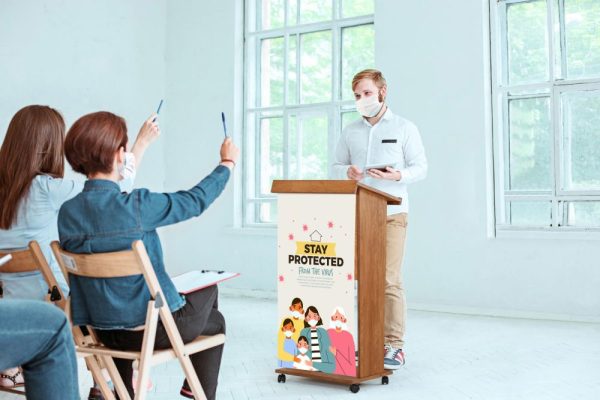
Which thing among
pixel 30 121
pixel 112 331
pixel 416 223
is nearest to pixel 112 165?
pixel 112 331

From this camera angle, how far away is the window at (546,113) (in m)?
5.32

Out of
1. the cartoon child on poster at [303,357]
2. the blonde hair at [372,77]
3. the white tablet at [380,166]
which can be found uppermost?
the blonde hair at [372,77]

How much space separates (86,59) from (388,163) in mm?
4246

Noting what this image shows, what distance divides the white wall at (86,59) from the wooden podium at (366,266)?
3.84 m

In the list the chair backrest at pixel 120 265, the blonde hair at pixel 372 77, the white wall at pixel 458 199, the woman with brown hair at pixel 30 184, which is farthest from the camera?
the white wall at pixel 458 199

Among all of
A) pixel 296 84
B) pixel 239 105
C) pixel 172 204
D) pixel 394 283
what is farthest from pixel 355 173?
pixel 239 105

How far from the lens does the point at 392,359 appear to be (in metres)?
3.39

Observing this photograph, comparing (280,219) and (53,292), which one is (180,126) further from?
(53,292)

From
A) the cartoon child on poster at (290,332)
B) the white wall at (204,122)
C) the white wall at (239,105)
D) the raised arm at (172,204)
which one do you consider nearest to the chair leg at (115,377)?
the raised arm at (172,204)

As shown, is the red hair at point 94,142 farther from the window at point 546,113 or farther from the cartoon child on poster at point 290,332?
the window at point 546,113

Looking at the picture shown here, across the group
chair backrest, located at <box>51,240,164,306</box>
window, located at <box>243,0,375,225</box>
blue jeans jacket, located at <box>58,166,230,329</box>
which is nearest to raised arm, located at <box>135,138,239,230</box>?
blue jeans jacket, located at <box>58,166,230,329</box>

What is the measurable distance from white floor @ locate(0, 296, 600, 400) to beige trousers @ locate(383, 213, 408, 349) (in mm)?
224

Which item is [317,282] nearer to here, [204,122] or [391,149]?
[391,149]

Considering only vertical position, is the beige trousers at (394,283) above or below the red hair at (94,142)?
below
